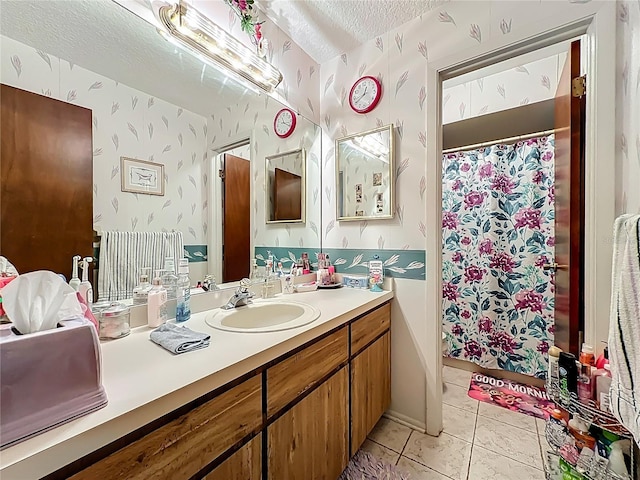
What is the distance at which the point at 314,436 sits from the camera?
1.01m

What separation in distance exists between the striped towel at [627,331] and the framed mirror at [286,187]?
59.4 inches

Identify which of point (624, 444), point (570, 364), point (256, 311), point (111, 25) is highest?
point (111, 25)

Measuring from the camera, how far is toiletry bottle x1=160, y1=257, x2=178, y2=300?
3.61ft

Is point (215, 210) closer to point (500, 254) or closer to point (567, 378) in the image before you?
point (567, 378)

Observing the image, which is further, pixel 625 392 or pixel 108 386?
pixel 625 392

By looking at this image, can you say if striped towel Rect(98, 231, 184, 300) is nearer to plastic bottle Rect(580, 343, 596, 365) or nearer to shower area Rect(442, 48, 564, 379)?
plastic bottle Rect(580, 343, 596, 365)

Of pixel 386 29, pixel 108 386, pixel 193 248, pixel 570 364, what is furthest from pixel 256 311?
pixel 386 29

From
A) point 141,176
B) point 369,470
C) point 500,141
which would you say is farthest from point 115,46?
point 500,141

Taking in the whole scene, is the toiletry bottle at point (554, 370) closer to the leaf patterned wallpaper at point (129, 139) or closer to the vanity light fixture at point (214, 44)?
the leaf patterned wallpaper at point (129, 139)

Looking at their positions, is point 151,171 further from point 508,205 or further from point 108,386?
point 508,205

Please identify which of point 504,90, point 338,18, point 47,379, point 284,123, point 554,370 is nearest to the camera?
point 47,379

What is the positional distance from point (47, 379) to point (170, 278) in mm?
660

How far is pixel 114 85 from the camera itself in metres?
0.98

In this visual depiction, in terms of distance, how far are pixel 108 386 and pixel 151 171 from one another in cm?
80
